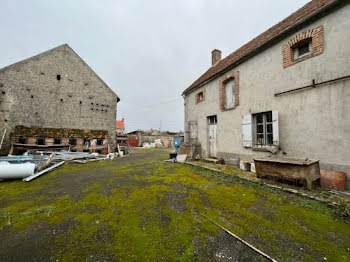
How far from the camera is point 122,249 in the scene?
206 centimetres

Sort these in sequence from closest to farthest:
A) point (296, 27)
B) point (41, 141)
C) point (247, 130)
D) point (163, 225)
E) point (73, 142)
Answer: point (163, 225), point (296, 27), point (247, 130), point (41, 141), point (73, 142)

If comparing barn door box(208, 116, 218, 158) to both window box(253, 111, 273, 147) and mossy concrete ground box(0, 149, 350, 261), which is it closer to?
window box(253, 111, 273, 147)

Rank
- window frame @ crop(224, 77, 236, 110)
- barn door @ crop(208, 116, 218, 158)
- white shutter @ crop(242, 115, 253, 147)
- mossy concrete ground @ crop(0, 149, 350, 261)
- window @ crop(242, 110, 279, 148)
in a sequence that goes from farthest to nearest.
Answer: barn door @ crop(208, 116, 218, 158)
window frame @ crop(224, 77, 236, 110)
white shutter @ crop(242, 115, 253, 147)
window @ crop(242, 110, 279, 148)
mossy concrete ground @ crop(0, 149, 350, 261)

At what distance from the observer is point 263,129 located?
6.15 m

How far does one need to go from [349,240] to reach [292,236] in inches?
33.4

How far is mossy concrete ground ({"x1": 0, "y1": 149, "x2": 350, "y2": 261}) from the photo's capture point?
2008mm

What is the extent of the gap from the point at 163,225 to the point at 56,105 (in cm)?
1462

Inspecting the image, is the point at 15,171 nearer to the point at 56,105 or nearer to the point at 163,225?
the point at 163,225

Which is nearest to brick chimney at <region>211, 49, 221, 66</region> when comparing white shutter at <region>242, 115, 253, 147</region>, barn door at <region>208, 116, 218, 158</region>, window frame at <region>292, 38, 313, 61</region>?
barn door at <region>208, 116, 218, 158</region>

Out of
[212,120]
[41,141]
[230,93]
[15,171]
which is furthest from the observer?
[41,141]

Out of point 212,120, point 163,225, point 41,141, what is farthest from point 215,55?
point 41,141

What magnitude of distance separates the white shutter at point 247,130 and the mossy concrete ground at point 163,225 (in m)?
2.58

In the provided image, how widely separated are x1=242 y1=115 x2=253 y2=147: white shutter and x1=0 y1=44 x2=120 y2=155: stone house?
11327 mm

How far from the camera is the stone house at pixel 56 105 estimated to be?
10453 millimetres
